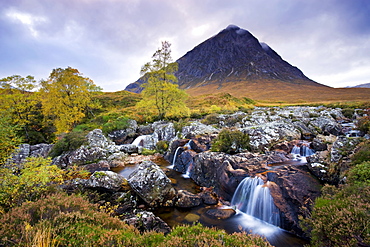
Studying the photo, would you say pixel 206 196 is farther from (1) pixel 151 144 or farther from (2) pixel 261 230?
(1) pixel 151 144

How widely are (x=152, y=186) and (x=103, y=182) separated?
257 cm

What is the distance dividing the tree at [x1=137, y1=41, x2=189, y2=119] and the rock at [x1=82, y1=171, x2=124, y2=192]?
15003mm

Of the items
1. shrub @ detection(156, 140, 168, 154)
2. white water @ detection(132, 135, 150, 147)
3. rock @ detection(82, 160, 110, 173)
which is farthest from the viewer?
white water @ detection(132, 135, 150, 147)

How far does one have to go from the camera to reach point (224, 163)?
973cm

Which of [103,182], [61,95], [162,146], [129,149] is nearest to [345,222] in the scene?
[103,182]

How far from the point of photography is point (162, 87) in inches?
880

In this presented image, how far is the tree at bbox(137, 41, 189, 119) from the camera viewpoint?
21.8m

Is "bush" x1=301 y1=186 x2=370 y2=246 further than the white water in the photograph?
No

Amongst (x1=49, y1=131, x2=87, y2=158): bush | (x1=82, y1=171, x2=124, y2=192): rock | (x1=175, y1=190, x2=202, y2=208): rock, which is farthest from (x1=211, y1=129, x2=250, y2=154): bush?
(x1=49, y1=131, x2=87, y2=158): bush

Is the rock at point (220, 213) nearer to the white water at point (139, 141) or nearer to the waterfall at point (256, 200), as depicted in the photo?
the waterfall at point (256, 200)

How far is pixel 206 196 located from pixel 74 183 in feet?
22.7

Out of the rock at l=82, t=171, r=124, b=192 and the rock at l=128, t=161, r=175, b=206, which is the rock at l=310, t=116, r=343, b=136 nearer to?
the rock at l=128, t=161, r=175, b=206

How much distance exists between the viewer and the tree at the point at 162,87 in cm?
2183

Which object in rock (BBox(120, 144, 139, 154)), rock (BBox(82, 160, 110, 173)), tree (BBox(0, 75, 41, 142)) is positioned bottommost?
rock (BBox(82, 160, 110, 173))
